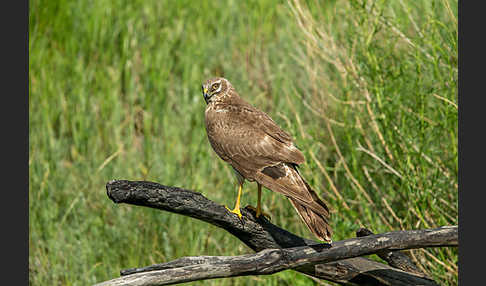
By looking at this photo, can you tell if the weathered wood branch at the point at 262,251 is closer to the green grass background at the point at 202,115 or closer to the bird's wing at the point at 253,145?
the bird's wing at the point at 253,145

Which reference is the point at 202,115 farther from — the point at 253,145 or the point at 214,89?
the point at 253,145

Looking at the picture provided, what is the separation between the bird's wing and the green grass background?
40 cm

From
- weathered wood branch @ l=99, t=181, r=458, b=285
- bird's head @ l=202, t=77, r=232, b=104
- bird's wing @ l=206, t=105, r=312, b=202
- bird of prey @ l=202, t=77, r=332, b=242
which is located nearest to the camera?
weathered wood branch @ l=99, t=181, r=458, b=285

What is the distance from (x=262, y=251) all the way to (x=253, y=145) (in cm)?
88

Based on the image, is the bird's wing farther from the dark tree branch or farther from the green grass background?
the dark tree branch

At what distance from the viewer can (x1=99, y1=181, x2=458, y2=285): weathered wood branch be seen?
318cm

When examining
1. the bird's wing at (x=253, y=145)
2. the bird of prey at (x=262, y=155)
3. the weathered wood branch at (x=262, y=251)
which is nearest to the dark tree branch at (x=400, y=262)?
the weathered wood branch at (x=262, y=251)

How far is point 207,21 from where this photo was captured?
8156 millimetres

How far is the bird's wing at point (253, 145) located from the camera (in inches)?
151

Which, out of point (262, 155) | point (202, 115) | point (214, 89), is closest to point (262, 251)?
point (262, 155)

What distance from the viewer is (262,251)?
3.31 metres

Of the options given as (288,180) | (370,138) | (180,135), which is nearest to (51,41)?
(180,135)

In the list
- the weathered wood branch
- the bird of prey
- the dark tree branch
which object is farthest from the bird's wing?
the dark tree branch

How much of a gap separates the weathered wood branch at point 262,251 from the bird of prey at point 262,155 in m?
0.12
